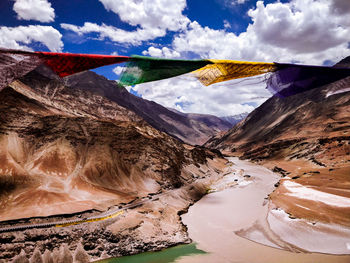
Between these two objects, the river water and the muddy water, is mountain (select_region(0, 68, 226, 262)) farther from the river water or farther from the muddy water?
the muddy water

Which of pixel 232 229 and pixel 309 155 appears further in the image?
pixel 309 155

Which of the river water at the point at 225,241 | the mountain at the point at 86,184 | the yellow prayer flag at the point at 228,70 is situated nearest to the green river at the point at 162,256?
the river water at the point at 225,241

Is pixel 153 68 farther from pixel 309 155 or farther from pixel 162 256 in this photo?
pixel 309 155

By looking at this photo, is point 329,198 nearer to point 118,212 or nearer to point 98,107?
point 118,212

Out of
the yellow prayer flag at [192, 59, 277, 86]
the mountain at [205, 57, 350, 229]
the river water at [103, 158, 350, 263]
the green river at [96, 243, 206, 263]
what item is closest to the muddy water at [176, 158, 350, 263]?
the river water at [103, 158, 350, 263]

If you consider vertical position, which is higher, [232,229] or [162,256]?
[232,229]

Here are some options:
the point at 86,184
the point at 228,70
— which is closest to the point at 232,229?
the point at 86,184

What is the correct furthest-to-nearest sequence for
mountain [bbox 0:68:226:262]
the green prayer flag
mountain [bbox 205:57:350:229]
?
mountain [bbox 205:57:350:229], mountain [bbox 0:68:226:262], the green prayer flag
